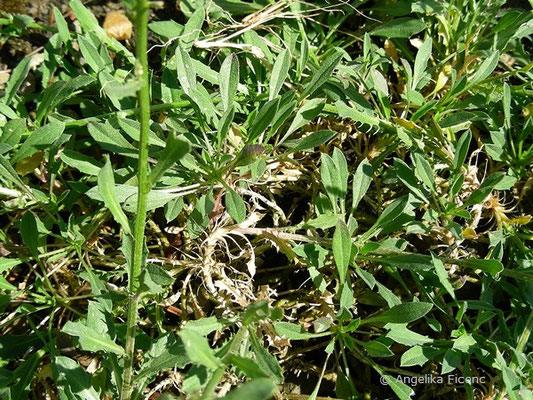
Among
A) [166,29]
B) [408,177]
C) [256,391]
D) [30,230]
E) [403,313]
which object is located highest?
[166,29]

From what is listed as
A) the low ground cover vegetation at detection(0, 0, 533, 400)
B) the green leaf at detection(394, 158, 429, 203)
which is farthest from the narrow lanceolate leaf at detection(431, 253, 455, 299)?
the green leaf at detection(394, 158, 429, 203)

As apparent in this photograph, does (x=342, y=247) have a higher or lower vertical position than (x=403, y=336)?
higher

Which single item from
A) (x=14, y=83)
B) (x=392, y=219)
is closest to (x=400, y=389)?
(x=392, y=219)

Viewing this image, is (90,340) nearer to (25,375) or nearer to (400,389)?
(25,375)

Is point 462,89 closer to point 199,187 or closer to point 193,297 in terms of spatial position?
point 199,187

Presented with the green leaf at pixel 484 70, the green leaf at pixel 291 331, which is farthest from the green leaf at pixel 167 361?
the green leaf at pixel 484 70

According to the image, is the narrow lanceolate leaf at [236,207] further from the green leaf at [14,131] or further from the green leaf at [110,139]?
the green leaf at [14,131]
